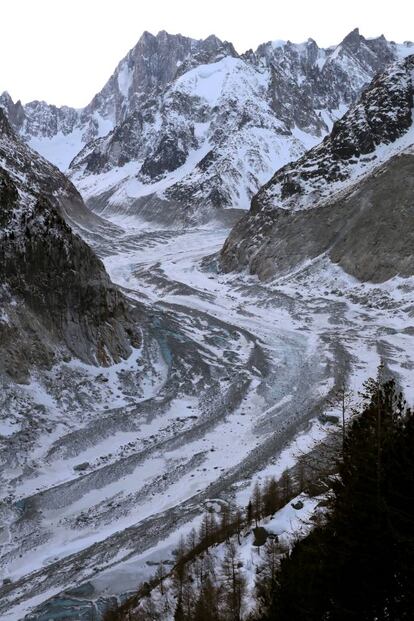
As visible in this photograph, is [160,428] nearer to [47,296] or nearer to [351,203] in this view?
[47,296]

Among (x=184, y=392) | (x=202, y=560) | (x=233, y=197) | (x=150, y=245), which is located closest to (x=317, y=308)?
(x=184, y=392)

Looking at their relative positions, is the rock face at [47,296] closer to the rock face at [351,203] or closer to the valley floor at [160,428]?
the valley floor at [160,428]

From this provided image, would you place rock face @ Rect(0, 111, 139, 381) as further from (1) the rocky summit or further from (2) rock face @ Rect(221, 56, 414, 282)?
(2) rock face @ Rect(221, 56, 414, 282)

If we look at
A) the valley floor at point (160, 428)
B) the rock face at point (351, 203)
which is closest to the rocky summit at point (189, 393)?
the valley floor at point (160, 428)

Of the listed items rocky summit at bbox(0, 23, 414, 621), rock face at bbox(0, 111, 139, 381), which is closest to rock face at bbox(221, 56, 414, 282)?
rocky summit at bbox(0, 23, 414, 621)

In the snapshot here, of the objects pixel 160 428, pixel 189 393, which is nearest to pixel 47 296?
pixel 189 393
